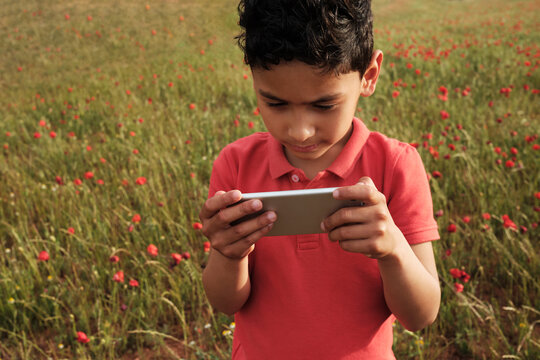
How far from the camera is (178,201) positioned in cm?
299

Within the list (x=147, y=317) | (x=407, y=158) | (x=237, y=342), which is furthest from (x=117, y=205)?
(x=407, y=158)

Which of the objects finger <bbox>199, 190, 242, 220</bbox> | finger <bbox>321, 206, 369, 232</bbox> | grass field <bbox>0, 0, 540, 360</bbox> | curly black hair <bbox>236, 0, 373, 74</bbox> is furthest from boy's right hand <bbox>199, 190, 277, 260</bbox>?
grass field <bbox>0, 0, 540, 360</bbox>

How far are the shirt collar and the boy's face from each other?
7 cm

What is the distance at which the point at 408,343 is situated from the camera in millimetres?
2018

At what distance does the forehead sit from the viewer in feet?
3.35

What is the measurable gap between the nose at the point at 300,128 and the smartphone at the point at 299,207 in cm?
20

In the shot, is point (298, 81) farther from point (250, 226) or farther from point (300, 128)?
point (250, 226)

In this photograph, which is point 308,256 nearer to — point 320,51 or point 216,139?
point 320,51

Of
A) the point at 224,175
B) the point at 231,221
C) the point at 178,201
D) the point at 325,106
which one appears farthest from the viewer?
the point at 178,201

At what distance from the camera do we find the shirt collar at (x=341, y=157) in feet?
4.00

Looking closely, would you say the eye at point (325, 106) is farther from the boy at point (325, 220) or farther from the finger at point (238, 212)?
the finger at point (238, 212)

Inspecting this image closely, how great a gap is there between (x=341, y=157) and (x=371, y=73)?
28 centimetres

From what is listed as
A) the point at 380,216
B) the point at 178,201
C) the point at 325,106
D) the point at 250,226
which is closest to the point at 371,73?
the point at 325,106

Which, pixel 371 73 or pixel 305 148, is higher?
pixel 371 73
